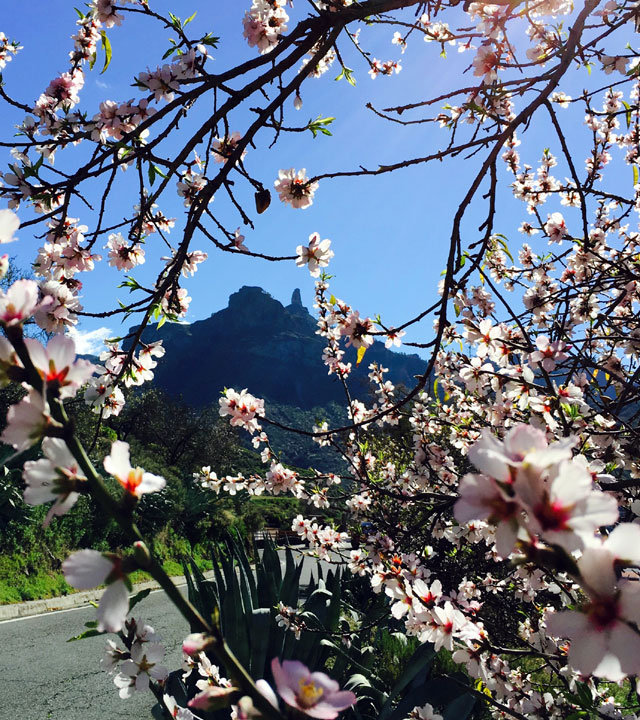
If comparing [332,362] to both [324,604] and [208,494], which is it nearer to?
[324,604]

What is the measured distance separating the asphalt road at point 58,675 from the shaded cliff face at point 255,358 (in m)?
98.0

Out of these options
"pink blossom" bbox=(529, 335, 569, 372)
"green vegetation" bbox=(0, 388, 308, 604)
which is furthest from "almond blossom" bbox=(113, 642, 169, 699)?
"pink blossom" bbox=(529, 335, 569, 372)

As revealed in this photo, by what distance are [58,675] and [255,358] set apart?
4576 inches

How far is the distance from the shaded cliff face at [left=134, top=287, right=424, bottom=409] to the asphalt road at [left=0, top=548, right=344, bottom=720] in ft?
321

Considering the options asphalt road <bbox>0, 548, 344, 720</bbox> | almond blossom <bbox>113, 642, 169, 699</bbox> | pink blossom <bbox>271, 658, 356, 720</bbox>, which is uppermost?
pink blossom <bbox>271, 658, 356, 720</bbox>

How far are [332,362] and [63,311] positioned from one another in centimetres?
295

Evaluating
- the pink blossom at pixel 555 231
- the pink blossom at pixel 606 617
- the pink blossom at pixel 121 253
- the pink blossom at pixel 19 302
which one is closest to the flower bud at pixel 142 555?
the pink blossom at pixel 19 302

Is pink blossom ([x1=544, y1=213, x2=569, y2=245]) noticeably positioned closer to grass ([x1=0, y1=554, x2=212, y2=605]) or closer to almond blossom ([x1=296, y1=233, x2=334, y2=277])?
almond blossom ([x1=296, y1=233, x2=334, y2=277])

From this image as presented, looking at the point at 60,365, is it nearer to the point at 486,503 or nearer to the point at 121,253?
the point at 486,503

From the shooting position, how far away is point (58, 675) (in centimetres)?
559

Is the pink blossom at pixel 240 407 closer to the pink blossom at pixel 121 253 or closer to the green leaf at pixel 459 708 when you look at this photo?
the pink blossom at pixel 121 253

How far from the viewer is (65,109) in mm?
2201

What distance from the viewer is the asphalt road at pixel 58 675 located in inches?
184

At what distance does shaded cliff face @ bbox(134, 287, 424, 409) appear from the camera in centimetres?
11281
